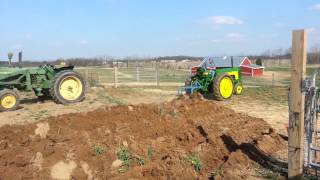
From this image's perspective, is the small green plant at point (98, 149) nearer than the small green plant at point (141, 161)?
No

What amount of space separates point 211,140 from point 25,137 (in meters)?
3.33

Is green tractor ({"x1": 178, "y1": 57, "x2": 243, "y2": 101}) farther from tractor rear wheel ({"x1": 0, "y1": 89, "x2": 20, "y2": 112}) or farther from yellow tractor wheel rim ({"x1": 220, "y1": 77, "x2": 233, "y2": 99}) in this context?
tractor rear wheel ({"x1": 0, "y1": 89, "x2": 20, "y2": 112})

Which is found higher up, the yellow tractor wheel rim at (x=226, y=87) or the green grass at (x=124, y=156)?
the yellow tractor wheel rim at (x=226, y=87)

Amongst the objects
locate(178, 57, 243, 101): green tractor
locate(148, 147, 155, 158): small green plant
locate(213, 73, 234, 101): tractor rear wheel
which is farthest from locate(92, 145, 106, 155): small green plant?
locate(213, 73, 234, 101): tractor rear wheel

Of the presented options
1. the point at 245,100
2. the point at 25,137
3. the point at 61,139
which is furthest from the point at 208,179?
the point at 245,100

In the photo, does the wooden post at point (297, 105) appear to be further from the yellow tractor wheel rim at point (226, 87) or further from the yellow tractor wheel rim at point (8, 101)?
the yellow tractor wheel rim at point (226, 87)

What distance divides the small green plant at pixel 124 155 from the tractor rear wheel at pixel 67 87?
6838 mm

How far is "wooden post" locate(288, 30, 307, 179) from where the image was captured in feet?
17.8

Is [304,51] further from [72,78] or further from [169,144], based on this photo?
[72,78]

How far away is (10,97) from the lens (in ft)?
41.2

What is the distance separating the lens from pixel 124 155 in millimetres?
7086

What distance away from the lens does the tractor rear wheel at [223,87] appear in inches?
624

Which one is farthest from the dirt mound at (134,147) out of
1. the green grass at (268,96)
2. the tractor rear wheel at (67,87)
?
the green grass at (268,96)

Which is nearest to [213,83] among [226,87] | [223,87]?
[223,87]
